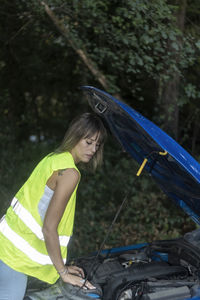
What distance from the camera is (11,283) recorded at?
250 centimetres

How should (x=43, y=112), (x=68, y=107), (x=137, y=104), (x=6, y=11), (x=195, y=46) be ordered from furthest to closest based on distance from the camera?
(x=43, y=112) < (x=68, y=107) < (x=137, y=104) < (x=6, y=11) < (x=195, y=46)

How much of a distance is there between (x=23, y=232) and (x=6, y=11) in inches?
224

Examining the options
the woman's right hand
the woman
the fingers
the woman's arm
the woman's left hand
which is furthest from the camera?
the woman's left hand

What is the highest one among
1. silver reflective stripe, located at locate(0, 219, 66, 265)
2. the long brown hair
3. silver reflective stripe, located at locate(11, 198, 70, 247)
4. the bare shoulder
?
the long brown hair

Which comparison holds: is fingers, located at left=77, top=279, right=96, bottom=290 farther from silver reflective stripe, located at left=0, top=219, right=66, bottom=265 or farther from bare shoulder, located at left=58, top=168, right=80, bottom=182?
bare shoulder, located at left=58, top=168, right=80, bottom=182

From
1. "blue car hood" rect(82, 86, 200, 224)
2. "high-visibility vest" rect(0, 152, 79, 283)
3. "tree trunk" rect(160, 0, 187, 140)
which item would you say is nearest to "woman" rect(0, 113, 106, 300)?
"high-visibility vest" rect(0, 152, 79, 283)

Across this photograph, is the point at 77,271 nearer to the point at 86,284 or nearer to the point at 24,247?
the point at 86,284

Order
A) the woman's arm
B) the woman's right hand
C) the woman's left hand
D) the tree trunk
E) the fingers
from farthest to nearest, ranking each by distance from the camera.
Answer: the tree trunk → the woman's left hand → the fingers → the woman's right hand → the woman's arm

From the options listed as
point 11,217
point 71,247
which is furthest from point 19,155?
point 11,217

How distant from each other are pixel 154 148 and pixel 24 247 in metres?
1.01

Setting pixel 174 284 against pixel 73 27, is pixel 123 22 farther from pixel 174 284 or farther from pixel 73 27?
pixel 174 284

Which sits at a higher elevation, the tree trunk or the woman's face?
the woman's face

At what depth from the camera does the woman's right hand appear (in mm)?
2553

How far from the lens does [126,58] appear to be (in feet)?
18.0
